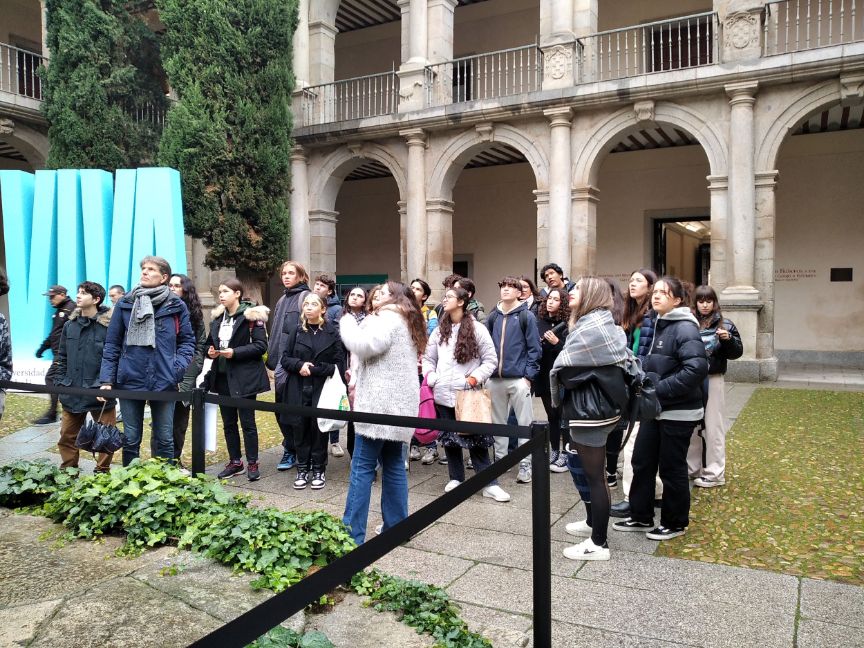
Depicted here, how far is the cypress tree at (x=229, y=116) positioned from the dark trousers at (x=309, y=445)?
407 inches

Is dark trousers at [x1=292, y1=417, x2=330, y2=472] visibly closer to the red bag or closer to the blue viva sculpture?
the red bag

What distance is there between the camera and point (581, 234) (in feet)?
47.3

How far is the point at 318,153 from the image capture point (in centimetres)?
1750

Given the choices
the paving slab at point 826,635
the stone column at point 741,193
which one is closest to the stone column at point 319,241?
the stone column at point 741,193

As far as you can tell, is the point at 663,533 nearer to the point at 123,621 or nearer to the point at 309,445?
the point at 309,445

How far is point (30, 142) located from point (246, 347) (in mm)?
15355

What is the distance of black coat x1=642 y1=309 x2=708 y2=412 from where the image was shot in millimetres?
4324

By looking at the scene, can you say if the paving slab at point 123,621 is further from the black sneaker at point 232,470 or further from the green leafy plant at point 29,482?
the black sneaker at point 232,470

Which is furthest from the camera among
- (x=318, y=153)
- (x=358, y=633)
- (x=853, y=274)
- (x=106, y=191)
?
(x=318, y=153)

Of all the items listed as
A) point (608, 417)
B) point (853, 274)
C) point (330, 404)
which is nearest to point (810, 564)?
point (608, 417)

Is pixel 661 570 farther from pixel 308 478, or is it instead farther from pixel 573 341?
pixel 308 478

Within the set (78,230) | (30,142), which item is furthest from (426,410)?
(30,142)

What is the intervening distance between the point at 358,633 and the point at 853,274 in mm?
16378

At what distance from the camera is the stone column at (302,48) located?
55.8 ft
